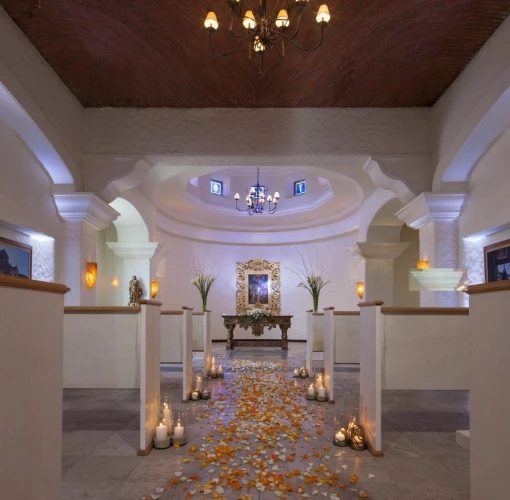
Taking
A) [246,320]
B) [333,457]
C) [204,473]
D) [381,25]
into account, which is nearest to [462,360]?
[333,457]

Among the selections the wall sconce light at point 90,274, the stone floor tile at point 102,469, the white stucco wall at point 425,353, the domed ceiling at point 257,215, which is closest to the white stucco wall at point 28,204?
the wall sconce light at point 90,274

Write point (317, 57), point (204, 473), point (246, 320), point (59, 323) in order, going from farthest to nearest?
point (246, 320)
point (317, 57)
point (204, 473)
point (59, 323)

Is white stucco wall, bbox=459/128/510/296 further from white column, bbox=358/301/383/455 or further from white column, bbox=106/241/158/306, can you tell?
white column, bbox=106/241/158/306

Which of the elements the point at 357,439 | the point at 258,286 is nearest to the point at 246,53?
the point at 357,439

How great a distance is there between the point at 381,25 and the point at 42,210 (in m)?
4.98

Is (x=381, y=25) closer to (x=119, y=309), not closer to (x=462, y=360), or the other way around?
(x=462, y=360)

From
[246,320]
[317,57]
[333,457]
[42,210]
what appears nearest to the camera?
[333,457]

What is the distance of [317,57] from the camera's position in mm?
5836

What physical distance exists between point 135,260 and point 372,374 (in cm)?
812

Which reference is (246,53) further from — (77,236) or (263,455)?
(263,455)

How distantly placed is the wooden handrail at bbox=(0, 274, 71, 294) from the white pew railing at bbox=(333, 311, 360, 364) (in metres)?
6.19

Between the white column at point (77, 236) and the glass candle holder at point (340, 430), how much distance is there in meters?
4.40

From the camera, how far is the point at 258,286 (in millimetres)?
15211

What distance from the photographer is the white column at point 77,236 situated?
6.64m
